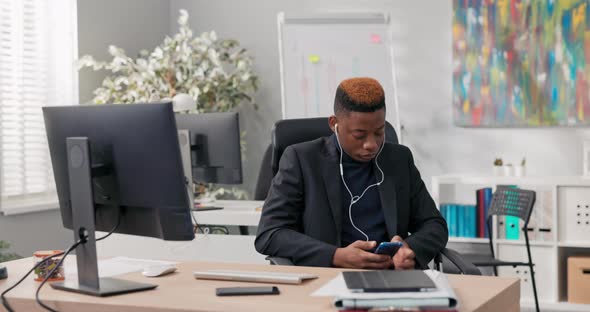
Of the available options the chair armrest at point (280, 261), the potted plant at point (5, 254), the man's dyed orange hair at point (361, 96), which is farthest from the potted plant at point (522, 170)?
the potted plant at point (5, 254)

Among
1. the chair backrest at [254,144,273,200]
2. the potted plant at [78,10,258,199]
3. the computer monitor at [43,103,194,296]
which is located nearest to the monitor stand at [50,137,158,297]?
the computer monitor at [43,103,194,296]

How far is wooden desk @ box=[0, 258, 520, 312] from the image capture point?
5.73 ft

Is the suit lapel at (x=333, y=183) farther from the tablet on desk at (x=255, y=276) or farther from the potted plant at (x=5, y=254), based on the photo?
the potted plant at (x=5, y=254)

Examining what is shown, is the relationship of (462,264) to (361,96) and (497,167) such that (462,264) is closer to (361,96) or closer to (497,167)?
(361,96)

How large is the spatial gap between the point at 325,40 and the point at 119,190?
3385 mm

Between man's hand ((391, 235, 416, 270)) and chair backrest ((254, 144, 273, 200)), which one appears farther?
chair backrest ((254, 144, 273, 200))

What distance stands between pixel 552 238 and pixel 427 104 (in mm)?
1257

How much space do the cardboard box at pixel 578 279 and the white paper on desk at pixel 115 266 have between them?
291 cm

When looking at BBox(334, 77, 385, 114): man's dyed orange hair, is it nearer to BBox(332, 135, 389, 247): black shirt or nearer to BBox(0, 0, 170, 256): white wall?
BBox(332, 135, 389, 247): black shirt

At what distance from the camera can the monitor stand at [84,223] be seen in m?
1.97

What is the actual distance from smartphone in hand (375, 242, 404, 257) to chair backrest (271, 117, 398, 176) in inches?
24.7

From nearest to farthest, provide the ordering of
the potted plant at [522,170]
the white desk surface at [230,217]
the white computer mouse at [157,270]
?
1. the white computer mouse at [157,270]
2. the white desk surface at [230,217]
3. the potted plant at [522,170]

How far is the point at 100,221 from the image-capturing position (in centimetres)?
215

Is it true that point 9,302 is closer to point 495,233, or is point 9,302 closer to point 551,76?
point 495,233
